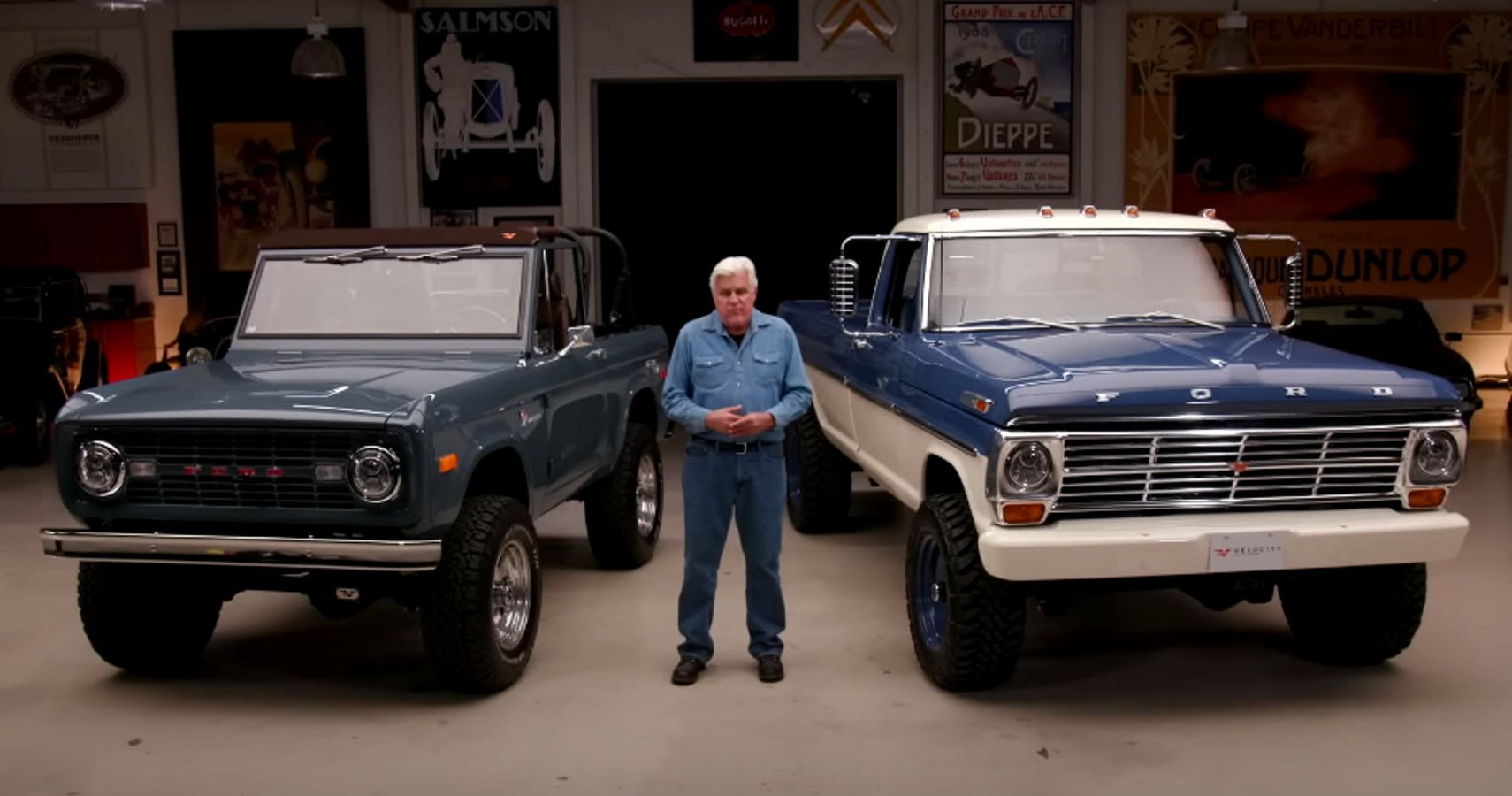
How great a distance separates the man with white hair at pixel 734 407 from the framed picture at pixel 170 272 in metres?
11.5

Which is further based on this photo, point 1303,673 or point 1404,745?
point 1303,673

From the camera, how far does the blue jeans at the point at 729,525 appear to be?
18.6ft

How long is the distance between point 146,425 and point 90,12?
1170 centimetres

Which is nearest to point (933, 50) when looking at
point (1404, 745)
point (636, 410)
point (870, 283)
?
point (870, 283)

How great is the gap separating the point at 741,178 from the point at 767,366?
10.5 m

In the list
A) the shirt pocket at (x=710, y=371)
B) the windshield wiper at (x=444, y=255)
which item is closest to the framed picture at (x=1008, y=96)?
the windshield wiper at (x=444, y=255)

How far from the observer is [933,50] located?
49.5 feet

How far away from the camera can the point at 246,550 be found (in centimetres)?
523

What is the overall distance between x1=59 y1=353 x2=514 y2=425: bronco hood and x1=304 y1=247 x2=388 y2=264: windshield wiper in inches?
26.9

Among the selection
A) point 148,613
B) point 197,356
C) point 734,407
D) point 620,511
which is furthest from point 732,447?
point 197,356

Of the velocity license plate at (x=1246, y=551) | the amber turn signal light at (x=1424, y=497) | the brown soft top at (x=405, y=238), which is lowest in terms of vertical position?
the velocity license plate at (x=1246, y=551)

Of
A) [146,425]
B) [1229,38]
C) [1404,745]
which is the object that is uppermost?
[1229,38]

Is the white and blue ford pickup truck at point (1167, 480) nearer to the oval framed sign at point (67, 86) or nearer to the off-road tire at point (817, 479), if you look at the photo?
the off-road tire at point (817, 479)

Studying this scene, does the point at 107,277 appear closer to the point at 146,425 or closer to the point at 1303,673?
the point at 146,425
